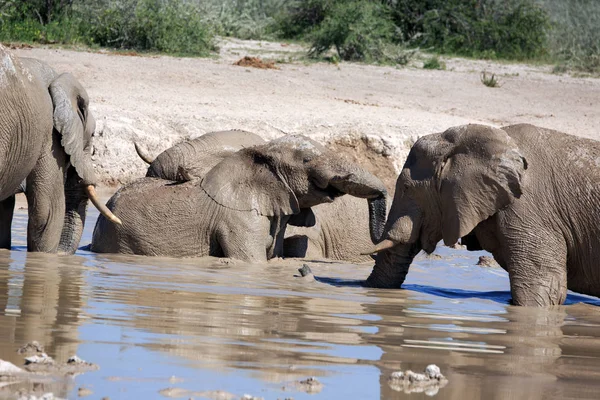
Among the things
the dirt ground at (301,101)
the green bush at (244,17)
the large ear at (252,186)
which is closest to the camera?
the large ear at (252,186)

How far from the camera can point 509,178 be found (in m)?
6.99

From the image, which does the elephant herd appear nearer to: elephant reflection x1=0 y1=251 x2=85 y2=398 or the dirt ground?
elephant reflection x1=0 y1=251 x2=85 y2=398

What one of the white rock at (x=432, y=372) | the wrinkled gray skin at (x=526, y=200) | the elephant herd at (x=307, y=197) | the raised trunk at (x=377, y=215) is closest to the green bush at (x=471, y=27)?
the elephant herd at (x=307, y=197)

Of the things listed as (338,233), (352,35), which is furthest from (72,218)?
(352,35)

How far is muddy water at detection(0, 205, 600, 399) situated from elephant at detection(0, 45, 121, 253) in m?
0.40

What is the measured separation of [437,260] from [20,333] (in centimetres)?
559

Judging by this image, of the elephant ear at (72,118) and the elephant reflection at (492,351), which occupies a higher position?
the elephant ear at (72,118)

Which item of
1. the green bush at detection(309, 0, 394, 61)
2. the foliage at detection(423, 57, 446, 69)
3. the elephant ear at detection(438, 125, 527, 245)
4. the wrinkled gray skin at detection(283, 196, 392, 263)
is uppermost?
the green bush at detection(309, 0, 394, 61)

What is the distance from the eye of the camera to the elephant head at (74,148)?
8.22 meters

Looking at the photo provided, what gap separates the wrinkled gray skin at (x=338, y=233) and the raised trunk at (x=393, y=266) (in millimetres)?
2241

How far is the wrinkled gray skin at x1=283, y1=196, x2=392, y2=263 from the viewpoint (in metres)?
10.0

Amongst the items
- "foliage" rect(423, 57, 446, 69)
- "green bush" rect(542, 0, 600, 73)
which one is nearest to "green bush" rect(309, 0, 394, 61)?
"foliage" rect(423, 57, 446, 69)

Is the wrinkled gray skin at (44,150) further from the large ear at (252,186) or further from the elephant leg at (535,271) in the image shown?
the elephant leg at (535,271)

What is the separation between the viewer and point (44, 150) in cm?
814
